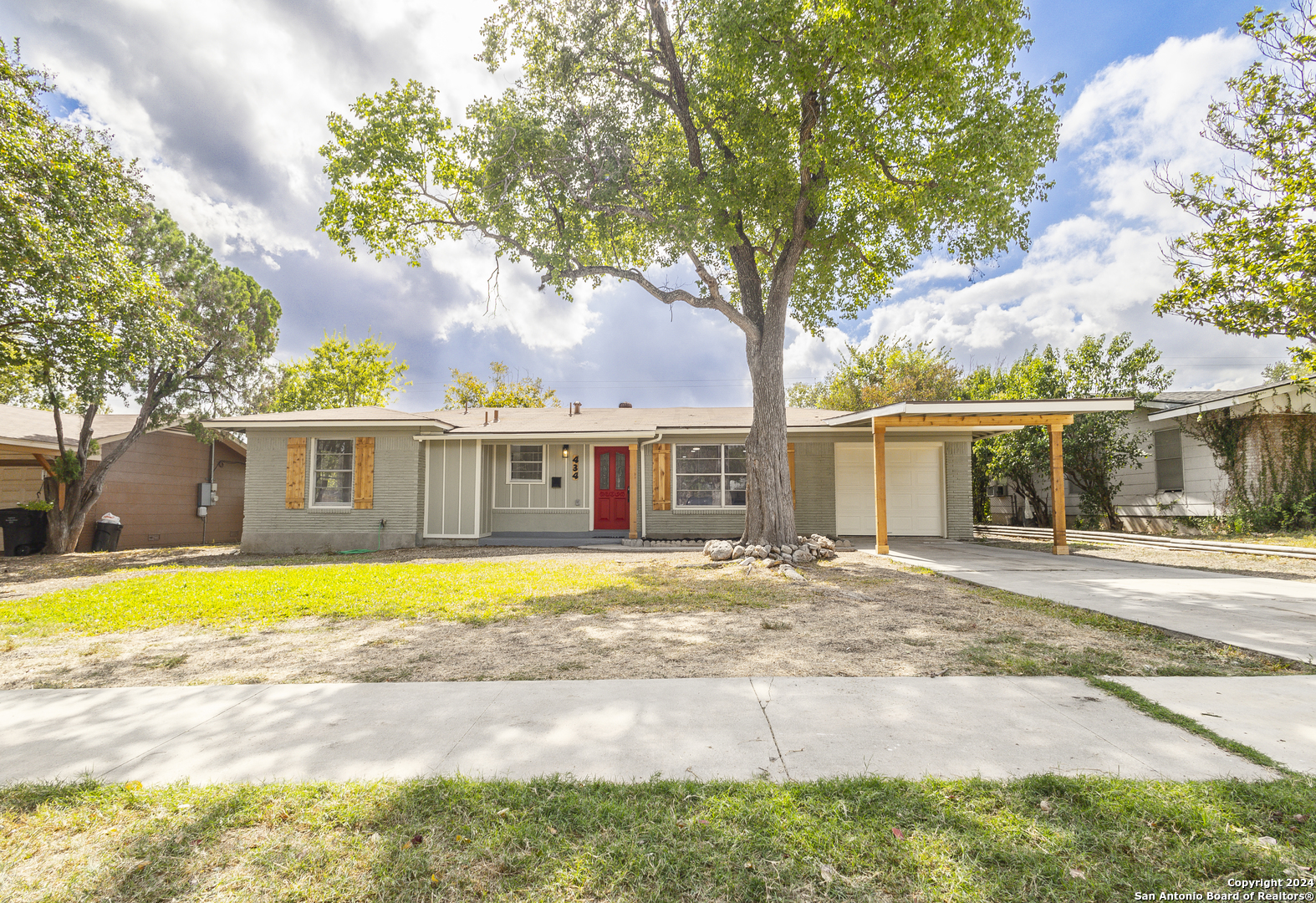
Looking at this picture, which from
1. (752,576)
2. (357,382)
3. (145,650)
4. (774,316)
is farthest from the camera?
(357,382)

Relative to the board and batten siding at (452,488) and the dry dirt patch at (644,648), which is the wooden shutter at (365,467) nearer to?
the board and batten siding at (452,488)

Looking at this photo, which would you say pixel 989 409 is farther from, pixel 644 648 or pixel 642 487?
pixel 644 648

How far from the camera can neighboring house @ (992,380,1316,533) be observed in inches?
446

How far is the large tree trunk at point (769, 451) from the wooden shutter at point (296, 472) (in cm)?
977

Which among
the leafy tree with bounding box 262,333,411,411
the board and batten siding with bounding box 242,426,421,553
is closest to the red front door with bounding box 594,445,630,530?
the board and batten siding with bounding box 242,426,421,553

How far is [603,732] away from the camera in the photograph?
2.67 metres

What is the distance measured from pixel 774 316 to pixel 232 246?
15.9 m

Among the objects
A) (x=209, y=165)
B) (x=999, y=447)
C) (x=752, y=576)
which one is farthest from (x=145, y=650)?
(x=999, y=447)

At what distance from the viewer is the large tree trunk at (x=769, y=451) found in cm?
954

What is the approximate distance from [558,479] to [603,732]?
10921 mm

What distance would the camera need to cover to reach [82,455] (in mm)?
12641

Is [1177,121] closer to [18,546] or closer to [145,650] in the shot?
[145,650]

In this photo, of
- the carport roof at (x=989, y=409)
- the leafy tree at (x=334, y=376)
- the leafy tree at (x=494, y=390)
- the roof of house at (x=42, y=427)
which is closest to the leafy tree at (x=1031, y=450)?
the carport roof at (x=989, y=409)

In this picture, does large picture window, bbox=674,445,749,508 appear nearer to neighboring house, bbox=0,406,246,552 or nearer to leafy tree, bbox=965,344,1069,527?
leafy tree, bbox=965,344,1069,527
